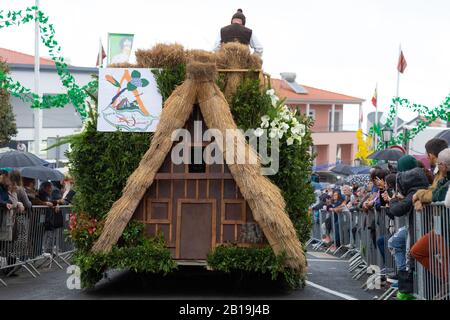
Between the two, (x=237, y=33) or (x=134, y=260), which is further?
(x=237, y=33)

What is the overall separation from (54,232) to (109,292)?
18.7 feet

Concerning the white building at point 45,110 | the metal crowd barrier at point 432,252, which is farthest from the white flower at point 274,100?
the white building at point 45,110

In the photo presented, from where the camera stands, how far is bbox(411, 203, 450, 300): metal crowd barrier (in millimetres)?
10422

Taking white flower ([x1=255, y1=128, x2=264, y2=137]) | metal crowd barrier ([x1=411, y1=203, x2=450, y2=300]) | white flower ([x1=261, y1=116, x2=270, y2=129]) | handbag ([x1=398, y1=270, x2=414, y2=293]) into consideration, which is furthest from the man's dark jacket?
handbag ([x1=398, y1=270, x2=414, y2=293])

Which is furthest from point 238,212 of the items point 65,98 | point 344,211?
point 65,98

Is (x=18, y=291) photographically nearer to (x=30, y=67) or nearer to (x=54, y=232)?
(x=54, y=232)

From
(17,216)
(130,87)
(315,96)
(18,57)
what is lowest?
(17,216)

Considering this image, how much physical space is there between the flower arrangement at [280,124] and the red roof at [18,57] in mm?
51824

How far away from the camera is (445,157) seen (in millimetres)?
11086

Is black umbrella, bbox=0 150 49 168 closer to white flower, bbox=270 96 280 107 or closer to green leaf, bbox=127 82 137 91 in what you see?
green leaf, bbox=127 82 137 91

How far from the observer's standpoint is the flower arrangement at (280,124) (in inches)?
554

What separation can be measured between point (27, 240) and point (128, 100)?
4295 millimetres

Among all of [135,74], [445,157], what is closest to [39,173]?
[135,74]

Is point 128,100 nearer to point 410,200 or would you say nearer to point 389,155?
point 410,200
